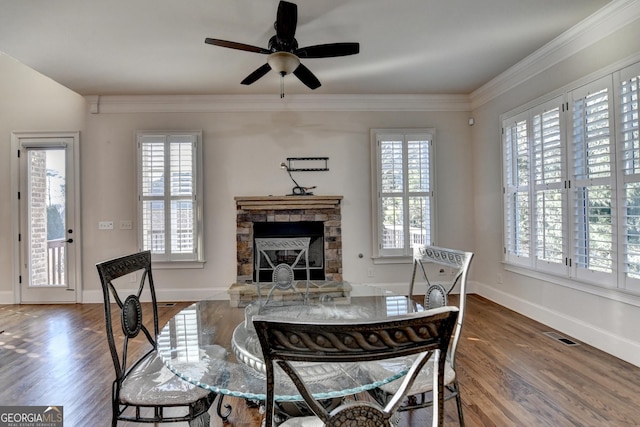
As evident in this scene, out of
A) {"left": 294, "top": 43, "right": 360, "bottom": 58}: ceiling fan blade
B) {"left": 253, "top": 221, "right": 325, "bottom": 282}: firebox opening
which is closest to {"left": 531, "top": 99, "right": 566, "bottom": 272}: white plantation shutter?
{"left": 294, "top": 43, "right": 360, "bottom": 58}: ceiling fan blade

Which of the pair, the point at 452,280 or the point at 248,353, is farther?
the point at 452,280

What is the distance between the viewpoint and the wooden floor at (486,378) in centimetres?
188

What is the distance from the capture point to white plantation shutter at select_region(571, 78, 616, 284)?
8.53ft

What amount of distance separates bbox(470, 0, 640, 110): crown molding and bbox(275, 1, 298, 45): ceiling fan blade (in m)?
2.54

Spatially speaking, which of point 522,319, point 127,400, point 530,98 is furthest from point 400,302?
point 530,98

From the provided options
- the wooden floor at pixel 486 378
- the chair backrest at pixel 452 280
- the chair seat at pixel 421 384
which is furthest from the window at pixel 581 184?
the chair seat at pixel 421 384

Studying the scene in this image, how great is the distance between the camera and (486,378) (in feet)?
7.53

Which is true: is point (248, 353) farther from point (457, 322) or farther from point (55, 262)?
point (55, 262)

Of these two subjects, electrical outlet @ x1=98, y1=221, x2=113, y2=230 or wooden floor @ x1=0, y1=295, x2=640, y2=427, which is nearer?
wooden floor @ x1=0, y1=295, x2=640, y2=427

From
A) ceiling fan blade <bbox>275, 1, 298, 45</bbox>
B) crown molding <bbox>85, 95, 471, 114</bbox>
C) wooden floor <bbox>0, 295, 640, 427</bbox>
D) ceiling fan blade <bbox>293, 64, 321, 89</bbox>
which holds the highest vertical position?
crown molding <bbox>85, 95, 471, 114</bbox>

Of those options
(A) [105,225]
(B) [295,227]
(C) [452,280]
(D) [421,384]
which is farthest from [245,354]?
(A) [105,225]

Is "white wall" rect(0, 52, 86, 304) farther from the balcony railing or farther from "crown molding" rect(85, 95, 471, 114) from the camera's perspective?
the balcony railing

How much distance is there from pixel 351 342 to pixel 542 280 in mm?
3495

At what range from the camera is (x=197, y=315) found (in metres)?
2.02
